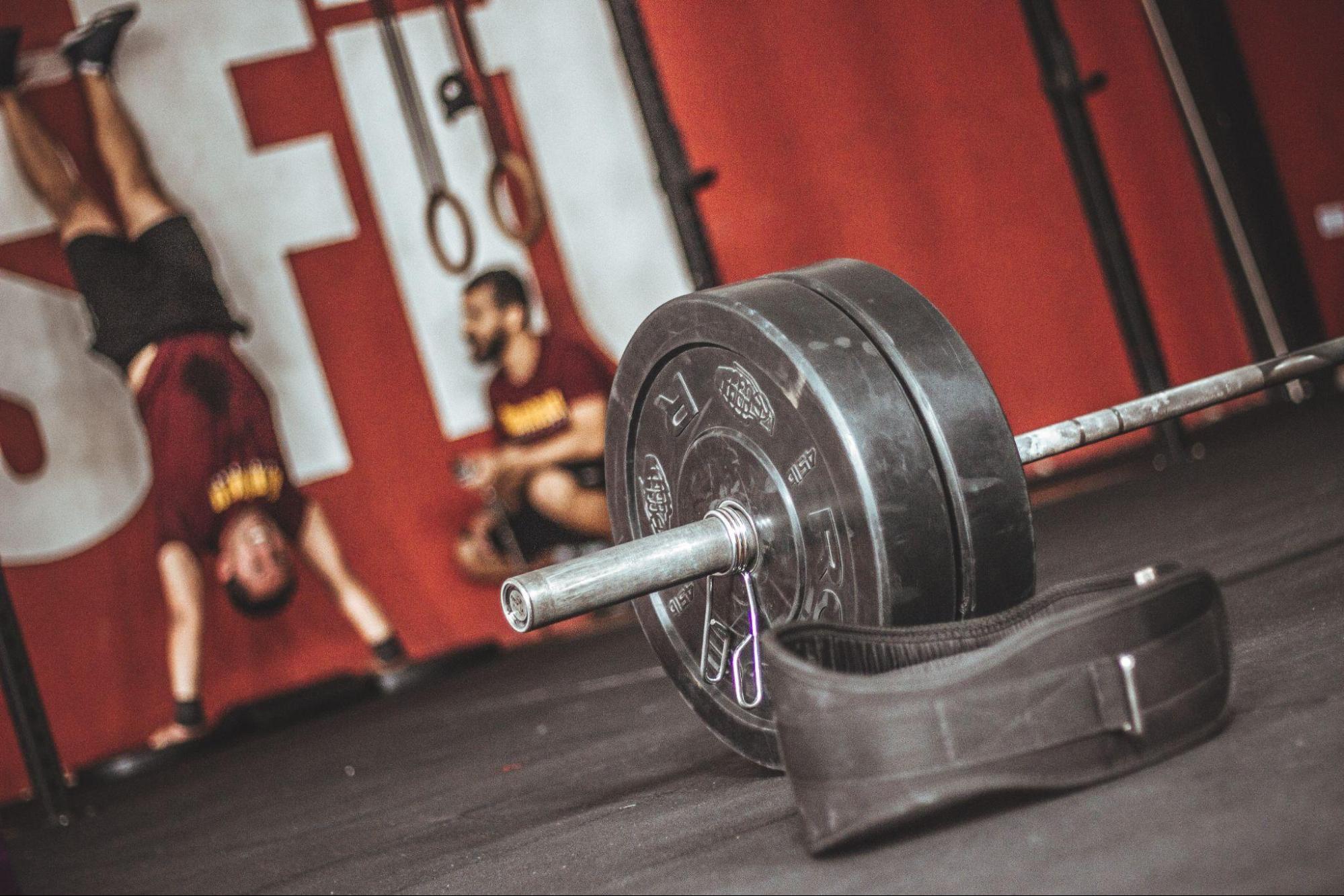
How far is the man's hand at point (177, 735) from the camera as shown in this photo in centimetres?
306

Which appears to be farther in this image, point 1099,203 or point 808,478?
point 1099,203

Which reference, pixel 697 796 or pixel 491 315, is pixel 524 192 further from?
pixel 697 796

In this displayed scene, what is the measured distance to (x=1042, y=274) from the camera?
4125 mm

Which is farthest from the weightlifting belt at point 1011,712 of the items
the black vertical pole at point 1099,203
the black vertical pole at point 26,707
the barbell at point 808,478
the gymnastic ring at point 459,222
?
the black vertical pole at point 1099,203

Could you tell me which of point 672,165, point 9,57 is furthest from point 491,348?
point 9,57

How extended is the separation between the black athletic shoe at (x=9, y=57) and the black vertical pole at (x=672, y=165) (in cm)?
163

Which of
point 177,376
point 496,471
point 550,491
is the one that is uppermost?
point 177,376

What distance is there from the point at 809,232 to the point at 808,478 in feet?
10.00

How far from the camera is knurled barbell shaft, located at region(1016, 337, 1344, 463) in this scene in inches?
44.2

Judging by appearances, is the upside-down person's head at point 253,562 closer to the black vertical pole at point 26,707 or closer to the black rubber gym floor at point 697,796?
the black rubber gym floor at point 697,796

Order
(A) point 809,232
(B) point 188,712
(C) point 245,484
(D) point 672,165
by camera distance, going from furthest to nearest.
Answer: (A) point 809,232 < (C) point 245,484 < (B) point 188,712 < (D) point 672,165

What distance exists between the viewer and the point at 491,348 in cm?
360

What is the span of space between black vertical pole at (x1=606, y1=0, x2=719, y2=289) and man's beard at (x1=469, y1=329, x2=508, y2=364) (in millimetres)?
915

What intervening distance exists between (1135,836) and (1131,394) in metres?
3.73
